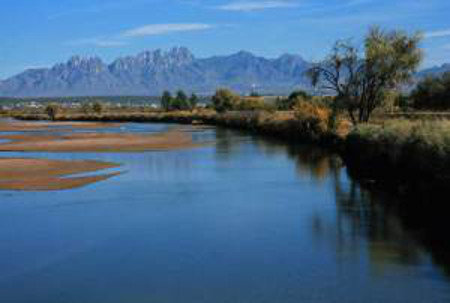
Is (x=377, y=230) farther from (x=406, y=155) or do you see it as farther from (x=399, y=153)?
(x=399, y=153)

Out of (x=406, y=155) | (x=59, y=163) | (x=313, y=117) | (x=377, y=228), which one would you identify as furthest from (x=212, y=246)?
(x=313, y=117)

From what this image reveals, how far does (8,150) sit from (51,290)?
37941mm

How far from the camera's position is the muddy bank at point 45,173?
30609mm

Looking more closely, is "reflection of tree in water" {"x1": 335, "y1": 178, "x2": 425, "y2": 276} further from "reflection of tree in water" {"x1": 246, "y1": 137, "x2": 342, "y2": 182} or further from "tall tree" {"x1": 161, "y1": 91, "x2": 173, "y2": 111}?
"tall tree" {"x1": 161, "y1": 91, "x2": 173, "y2": 111}

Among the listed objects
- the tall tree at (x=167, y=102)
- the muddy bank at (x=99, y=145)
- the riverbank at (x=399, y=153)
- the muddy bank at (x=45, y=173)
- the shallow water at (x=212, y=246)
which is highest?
the tall tree at (x=167, y=102)

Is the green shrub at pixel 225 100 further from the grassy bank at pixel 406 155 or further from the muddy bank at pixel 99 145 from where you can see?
the grassy bank at pixel 406 155

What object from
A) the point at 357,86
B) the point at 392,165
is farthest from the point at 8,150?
the point at 392,165

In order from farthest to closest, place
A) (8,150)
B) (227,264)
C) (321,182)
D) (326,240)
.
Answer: (8,150), (321,182), (326,240), (227,264)

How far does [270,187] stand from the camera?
29938mm

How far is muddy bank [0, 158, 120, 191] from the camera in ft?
100

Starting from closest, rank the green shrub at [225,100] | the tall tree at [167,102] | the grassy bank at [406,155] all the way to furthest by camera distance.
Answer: the grassy bank at [406,155], the green shrub at [225,100], the tall tree at [167,102]

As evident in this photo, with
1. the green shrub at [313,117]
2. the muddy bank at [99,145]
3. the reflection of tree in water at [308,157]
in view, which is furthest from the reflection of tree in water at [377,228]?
the muddy bank at [99,145]

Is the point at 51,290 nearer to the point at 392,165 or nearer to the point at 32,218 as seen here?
the point at 32,218

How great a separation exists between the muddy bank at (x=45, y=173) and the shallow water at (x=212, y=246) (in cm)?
158
